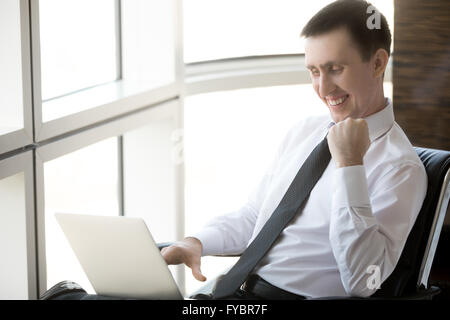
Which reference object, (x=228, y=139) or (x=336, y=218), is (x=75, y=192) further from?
(x=336, y=218)

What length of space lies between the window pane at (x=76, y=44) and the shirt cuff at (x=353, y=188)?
1.24 m

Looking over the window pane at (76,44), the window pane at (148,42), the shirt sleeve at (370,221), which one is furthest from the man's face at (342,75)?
the window pane at (148,42)

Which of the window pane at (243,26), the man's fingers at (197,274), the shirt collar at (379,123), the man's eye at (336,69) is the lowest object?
the man's fingers at (197,274)

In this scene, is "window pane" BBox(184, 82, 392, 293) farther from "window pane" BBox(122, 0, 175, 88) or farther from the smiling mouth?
the smiling mouth

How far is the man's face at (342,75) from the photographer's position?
172 centimetres

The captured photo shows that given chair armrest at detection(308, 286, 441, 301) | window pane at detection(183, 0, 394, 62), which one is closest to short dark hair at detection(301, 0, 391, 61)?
chair armrest at detection(308, 286, 441, 301)

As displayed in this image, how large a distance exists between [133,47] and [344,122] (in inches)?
60.1

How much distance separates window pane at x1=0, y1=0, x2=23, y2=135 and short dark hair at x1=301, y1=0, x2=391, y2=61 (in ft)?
2.56

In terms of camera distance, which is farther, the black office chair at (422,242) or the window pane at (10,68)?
the window pane at (10,68)

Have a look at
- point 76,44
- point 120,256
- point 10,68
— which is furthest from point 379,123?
point 76,44

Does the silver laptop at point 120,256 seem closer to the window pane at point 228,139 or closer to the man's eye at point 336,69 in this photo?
the man's eye at point 336,69

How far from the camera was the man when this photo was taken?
153 centimetres

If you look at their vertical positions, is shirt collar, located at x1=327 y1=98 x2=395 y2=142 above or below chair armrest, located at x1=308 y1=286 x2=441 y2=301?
above

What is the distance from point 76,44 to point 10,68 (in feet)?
2.46
